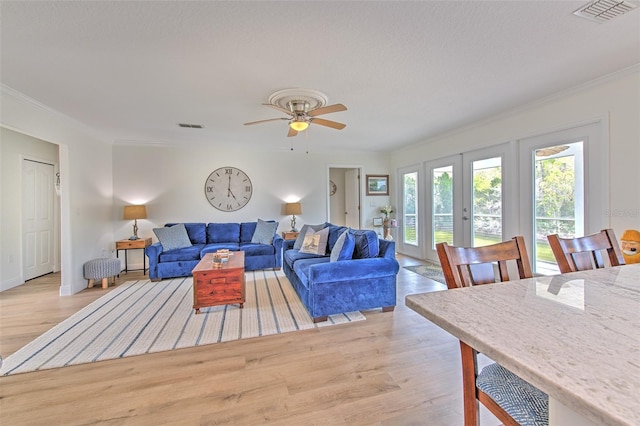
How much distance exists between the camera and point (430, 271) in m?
4.88

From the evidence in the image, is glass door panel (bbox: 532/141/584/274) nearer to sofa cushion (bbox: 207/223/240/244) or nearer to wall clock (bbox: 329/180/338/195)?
sofa cushion (bbox: 207/223/240/244)

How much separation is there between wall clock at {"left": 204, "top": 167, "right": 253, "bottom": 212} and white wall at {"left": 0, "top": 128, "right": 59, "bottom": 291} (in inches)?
108

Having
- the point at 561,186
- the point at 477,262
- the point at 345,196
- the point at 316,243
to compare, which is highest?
the point at 345,196

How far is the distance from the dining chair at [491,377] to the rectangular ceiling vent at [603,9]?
1709 mm

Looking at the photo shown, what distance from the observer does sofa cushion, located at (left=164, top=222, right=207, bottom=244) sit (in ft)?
17.0

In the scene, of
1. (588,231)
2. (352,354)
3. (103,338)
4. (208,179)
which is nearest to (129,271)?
(208,179)

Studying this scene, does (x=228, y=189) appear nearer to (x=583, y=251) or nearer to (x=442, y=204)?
(x=442, y=204)

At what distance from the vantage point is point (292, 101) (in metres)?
3.13

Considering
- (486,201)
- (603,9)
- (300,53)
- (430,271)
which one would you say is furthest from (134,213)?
(603,9)

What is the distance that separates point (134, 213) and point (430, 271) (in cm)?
531

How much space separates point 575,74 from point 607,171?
1.03 m

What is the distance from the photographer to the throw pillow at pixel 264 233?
5.23 meters

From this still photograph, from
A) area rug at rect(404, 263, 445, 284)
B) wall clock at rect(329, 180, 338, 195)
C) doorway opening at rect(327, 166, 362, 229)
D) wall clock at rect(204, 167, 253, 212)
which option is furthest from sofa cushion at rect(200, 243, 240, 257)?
wall clock at rect(329, 180, 338, 195)

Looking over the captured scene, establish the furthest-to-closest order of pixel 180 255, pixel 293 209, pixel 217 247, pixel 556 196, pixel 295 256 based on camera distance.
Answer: pixel 293 209
pixel 217 247
pixel 180 255
pixel 295 256
pixel 556 196
